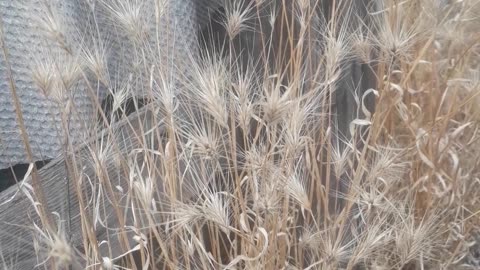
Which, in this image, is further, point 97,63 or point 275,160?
point 275,160

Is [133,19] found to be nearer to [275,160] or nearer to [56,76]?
[56,76]

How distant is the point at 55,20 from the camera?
3.05 ft

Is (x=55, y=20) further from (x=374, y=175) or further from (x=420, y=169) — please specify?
(x=420, y=169)

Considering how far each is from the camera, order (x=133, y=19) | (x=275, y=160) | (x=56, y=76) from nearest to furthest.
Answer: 1. (x=56, y=76)
2. (x=133, y=19)
3. (x=275, y=160)

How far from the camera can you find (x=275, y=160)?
1384mm

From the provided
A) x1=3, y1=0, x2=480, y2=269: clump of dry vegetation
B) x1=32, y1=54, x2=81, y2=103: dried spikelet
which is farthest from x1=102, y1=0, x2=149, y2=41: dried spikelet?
A: x1=32, y1=54, x2=81, y2=103: dried spikelet

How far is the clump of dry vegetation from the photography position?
1.08 meters

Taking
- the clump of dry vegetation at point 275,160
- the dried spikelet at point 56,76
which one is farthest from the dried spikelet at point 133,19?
the dried spikelet at point 56,76

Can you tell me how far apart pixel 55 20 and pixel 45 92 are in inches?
3.8

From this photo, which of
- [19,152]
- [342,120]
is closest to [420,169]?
[342,120]

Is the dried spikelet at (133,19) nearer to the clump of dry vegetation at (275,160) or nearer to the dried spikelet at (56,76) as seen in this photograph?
the clump of dry vegetation at (275,160)

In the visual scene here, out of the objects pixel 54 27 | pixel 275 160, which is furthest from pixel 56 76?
pixel 275 160

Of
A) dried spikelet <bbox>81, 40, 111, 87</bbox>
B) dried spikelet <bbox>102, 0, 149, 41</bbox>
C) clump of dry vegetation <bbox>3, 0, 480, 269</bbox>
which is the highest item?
dried spikelet <bbox>102, 0, 149, 41</bbox>

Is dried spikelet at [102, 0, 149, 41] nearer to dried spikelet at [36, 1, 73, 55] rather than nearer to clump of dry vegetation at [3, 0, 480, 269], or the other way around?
clump of dry vegetation at [3, 0, 480, 269]
